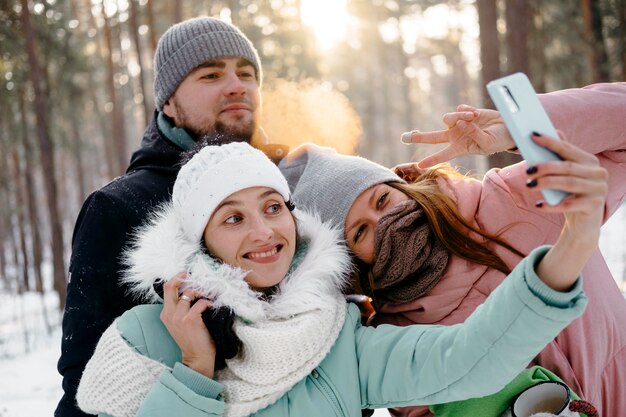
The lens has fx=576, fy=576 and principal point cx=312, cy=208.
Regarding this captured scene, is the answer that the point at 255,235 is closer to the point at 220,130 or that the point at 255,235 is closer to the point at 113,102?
the point at 220,130

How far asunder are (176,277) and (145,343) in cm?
28

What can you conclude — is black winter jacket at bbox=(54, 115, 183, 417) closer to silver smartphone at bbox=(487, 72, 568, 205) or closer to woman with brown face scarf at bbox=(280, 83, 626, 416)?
woman with brown face scarf at bbox=(280, 83, 626, 416)

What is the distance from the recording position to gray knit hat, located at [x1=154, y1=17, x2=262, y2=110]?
355 centimetres

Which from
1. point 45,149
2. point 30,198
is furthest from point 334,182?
point 30,198

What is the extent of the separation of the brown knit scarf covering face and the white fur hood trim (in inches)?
6.5

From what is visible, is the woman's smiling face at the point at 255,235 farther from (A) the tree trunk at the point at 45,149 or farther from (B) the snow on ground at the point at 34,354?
(A) the tree trunk at the point at 45,149

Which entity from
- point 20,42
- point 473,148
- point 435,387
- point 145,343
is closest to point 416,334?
point 435,387

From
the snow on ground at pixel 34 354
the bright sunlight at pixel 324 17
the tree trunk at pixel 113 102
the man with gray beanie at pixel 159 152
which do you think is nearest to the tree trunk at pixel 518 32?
the snow on ground at pixel 34 354

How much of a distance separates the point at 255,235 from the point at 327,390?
63 centimetres

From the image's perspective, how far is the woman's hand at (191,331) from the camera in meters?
2.04

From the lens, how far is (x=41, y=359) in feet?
32.4

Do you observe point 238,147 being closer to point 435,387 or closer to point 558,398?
point 435,387

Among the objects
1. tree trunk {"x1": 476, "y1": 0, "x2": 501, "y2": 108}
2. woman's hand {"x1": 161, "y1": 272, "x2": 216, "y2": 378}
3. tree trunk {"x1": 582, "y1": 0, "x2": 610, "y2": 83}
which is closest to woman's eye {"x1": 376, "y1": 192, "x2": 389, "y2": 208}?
woman's hand {"x1": 161, "y1": 272, "x2": 216, "y2": 378}

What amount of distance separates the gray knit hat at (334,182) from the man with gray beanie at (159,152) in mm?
459
